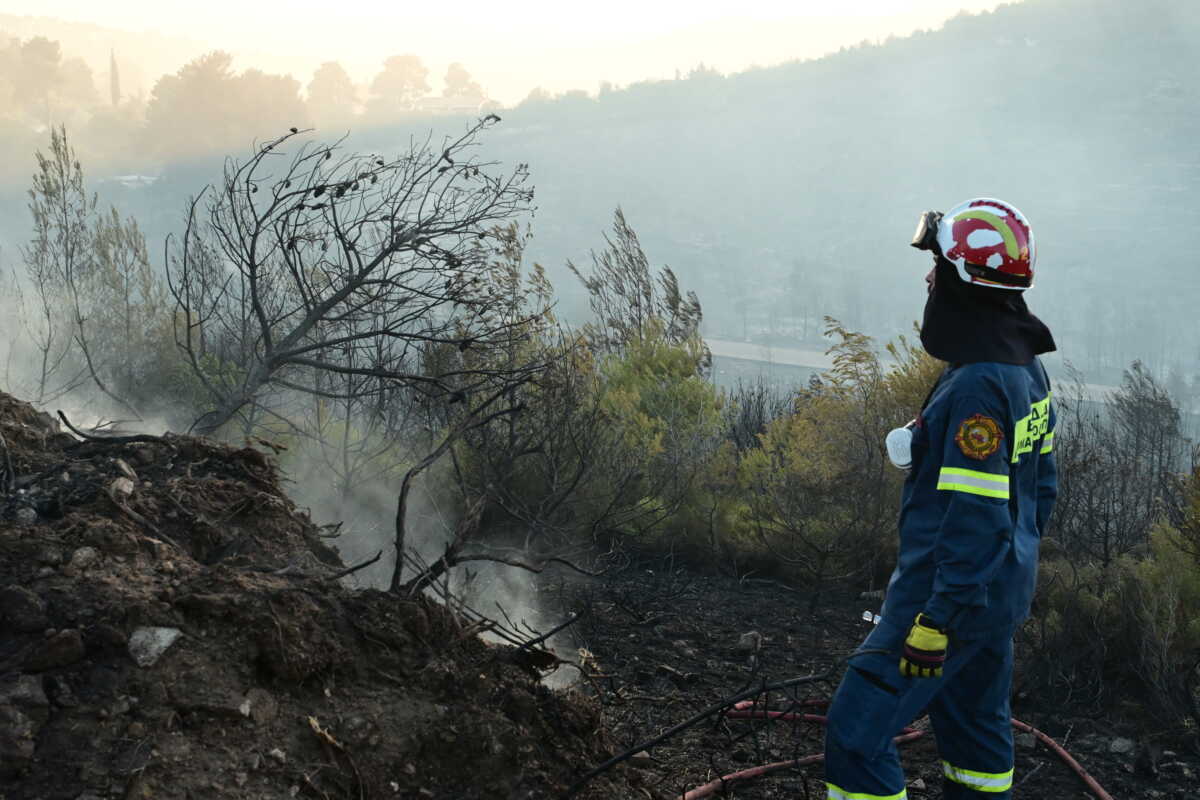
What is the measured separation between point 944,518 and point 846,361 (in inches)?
333

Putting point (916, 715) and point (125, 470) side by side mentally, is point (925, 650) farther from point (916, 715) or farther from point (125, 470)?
point (125, 470)

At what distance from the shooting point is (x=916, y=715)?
332cm

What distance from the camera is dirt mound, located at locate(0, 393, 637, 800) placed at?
9.57 ft

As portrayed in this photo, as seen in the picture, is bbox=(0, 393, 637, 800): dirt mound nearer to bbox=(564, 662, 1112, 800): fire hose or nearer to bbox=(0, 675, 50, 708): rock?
bbox=(0, 675, 50, 708): rock

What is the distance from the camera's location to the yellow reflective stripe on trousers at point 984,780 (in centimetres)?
338

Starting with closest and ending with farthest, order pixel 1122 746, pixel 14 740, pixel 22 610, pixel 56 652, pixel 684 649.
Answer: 1. pixel 14 740
2. pixel 56 652
3. pixel 22 610
4. pixel 1122 746
5. pixel 684 649

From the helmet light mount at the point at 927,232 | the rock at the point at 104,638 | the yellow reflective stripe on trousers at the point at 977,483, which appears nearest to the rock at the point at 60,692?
the rock at the point at 104,638

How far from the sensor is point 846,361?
37.4 ft

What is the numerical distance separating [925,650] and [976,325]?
1.02 meters

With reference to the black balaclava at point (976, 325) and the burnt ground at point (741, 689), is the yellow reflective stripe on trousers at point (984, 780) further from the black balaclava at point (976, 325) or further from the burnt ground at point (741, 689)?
the black balaclava at point (976, 325)

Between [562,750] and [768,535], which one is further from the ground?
[562,750]

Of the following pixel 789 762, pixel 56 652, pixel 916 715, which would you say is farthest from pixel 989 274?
pixel 56 652

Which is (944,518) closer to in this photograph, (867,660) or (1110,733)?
(867,660)

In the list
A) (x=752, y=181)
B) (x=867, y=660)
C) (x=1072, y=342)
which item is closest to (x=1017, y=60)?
(x=752, y=181)
